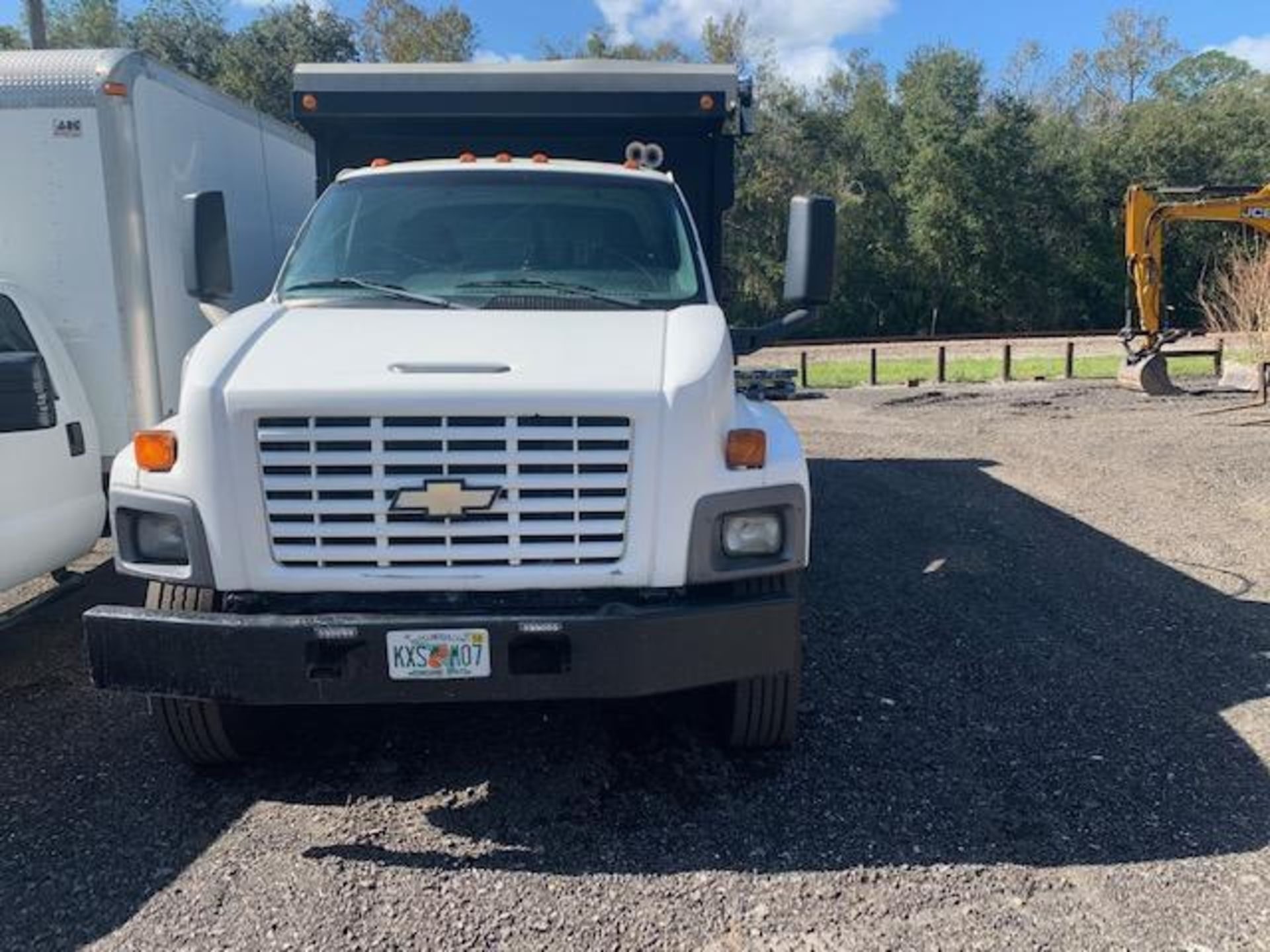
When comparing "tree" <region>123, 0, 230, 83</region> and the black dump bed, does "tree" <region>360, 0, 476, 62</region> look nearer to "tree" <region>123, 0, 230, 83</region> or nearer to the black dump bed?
"tree" <region>123, 0, 230, 83</region>

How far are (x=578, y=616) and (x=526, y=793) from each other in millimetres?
935

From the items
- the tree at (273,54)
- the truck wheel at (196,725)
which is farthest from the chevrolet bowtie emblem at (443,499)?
the tree at (273,54)

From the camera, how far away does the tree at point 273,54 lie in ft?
123

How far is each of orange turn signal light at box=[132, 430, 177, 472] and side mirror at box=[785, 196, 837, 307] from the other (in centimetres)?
264

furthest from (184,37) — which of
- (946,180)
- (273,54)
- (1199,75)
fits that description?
(1199,75)

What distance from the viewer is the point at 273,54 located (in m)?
38.2

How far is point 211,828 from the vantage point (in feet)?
12.1

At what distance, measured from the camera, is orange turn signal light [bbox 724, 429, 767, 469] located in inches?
139

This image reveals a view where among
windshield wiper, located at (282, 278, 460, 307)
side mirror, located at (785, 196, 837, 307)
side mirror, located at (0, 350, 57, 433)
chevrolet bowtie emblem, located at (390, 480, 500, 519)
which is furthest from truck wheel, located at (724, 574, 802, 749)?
side mirror, located at (0, 350, 57, 433)

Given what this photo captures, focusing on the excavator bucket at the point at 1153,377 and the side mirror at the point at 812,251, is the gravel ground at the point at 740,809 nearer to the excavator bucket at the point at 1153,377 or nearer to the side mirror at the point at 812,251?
the side mirror at the point at 812,251

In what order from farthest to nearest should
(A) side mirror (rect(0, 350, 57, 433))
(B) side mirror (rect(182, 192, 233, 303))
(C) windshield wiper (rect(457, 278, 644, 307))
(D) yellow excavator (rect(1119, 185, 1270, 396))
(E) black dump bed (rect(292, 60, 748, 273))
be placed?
(D) yellow excavator (rect(1119, 185, 1270, 396)) < (E) black dump bed (rect(292, 60, 748, 273)) < (B) side mirror (rect(182, 192, 233, 303)) < (C) windshield wiper (rect(457, 278, 644, 307)) < (A) side mirror (rect(0, 350, 57, 433))

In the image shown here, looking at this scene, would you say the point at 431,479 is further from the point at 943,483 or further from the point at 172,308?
the point at 943,483

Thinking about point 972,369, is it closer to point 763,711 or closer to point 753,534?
point 763,711

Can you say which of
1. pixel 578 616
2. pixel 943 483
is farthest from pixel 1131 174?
pixel 578 616
